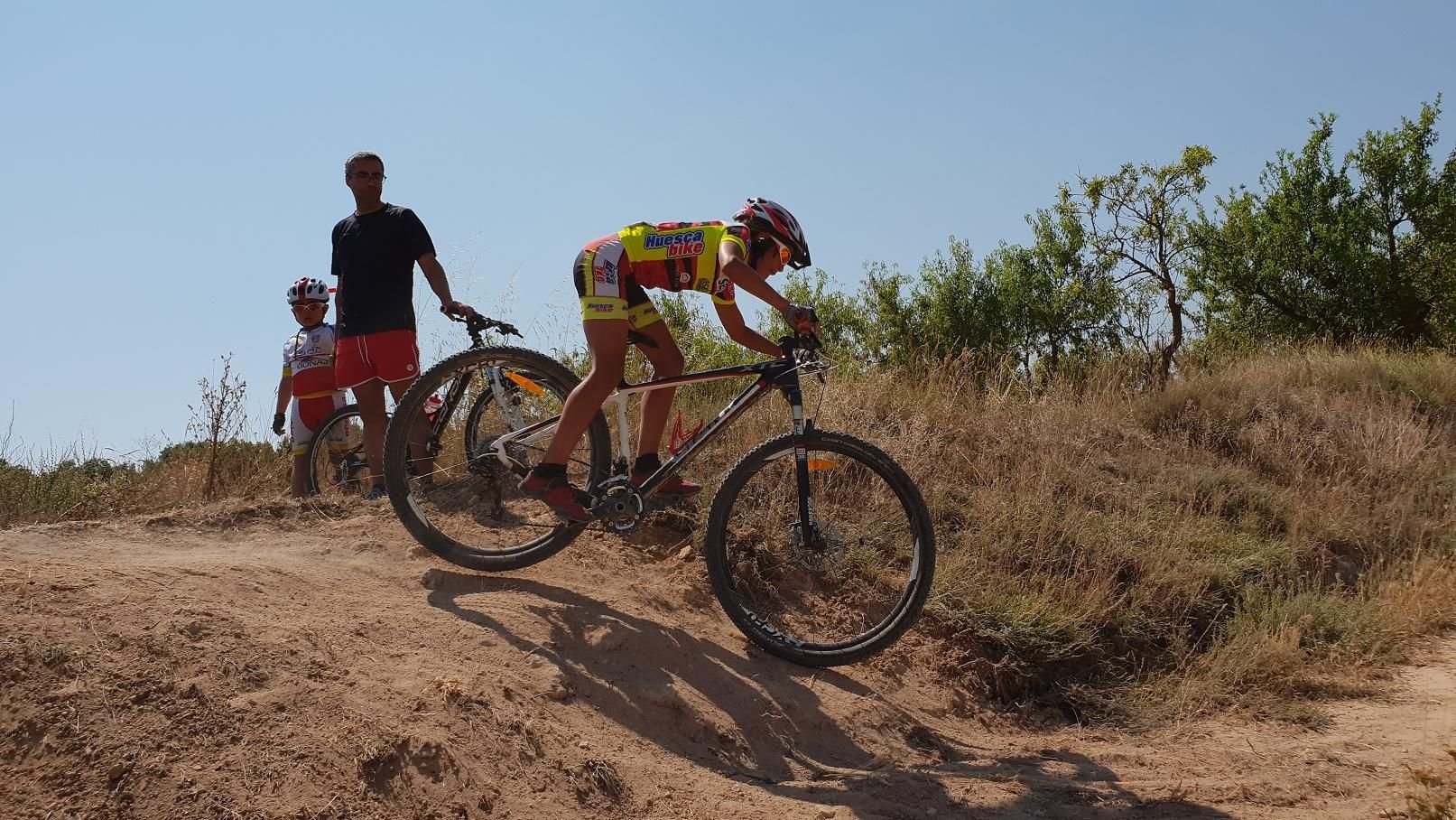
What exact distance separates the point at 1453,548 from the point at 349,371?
7.35m

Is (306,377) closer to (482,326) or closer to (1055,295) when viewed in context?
(482,326)

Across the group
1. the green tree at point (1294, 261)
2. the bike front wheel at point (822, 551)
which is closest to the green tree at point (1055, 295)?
the green tree at point (1294, 261)

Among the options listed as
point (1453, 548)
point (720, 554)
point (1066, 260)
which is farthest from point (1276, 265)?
point (720, 554)

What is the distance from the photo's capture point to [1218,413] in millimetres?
9281

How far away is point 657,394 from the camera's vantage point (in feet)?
17.4

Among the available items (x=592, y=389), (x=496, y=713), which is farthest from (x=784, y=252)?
(x=496, y=713)

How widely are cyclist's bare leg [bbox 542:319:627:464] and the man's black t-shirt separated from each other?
5.58 ft

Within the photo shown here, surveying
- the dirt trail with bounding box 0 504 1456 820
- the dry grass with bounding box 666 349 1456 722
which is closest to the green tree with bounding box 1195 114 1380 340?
the dry grass with bounding box 666 349 1456 722

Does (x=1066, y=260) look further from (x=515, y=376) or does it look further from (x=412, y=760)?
(x=412, y=760)

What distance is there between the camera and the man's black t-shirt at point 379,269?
20.3 ft

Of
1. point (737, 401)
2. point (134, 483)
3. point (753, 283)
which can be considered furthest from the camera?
point (134, 483)

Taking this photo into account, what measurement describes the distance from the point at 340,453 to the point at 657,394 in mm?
2709

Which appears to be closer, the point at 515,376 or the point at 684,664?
the point at 684,664

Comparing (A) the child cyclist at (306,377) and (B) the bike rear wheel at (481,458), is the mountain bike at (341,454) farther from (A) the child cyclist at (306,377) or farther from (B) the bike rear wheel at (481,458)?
(B) the bike rear wheel at (481,458)
